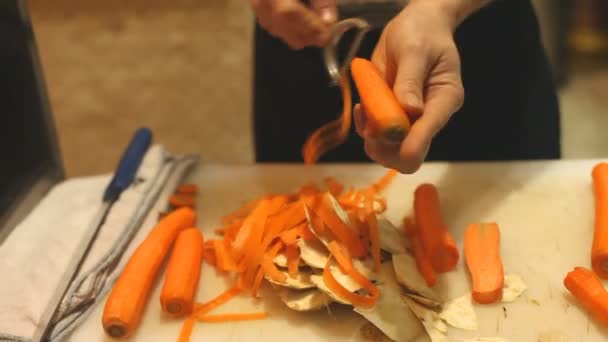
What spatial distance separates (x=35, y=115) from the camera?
1296mm

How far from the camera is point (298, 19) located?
0.80 meters

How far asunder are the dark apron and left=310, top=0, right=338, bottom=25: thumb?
0.43ft

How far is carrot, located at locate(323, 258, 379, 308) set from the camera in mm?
682

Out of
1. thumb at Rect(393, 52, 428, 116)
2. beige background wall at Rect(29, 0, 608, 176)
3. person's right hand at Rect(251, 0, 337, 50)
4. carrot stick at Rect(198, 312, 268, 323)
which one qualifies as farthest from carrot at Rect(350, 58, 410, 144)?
beige background wall at Rect(29, 0, 608, 176)

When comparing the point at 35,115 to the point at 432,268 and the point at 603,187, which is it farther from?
the point at 603,187

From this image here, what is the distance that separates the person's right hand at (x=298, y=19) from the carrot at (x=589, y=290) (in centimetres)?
40

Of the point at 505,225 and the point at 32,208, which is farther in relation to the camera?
the point at 32,208

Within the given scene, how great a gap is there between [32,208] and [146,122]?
0.78 meters

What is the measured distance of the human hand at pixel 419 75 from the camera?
0.67 meters

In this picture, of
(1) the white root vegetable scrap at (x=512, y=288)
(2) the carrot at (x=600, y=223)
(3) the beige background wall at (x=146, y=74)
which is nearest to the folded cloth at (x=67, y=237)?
(1) the white root vegetable scrap at (x=512, y=288)

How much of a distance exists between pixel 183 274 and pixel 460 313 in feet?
1.05

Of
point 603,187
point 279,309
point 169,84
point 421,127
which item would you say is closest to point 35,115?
point 169,84

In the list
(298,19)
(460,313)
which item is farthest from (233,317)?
(298,19)

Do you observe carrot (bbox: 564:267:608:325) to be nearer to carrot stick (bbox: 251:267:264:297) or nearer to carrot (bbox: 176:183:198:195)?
carrot stick (bbox: 251:267:264:297)
